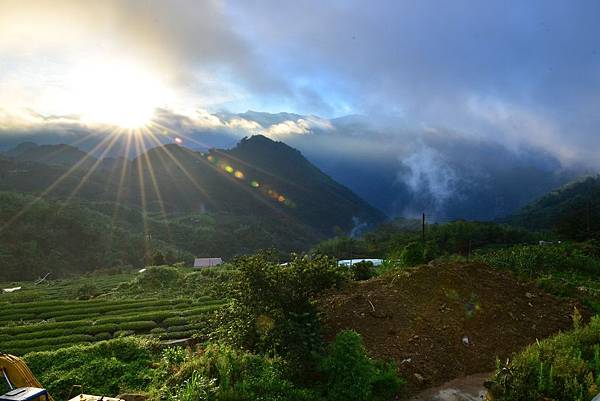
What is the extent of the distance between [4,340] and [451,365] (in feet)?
→ 75.3

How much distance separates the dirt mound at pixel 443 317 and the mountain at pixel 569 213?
3325 cm

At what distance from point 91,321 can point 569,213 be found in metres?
82.2

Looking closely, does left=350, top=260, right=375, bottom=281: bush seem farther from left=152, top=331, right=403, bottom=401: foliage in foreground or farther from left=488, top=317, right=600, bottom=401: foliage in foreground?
left=488, top=317, right=600, bottom=401: foliage in foreground

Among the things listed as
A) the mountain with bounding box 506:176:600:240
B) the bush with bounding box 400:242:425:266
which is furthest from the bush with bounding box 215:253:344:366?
the mountain with bounding box 506:176:600:240

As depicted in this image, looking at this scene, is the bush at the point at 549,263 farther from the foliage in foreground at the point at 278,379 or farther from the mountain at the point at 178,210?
the mountain at the point at 178,210

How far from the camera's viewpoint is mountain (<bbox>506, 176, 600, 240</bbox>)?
44.6 meters

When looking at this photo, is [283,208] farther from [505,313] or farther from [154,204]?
[505,313]

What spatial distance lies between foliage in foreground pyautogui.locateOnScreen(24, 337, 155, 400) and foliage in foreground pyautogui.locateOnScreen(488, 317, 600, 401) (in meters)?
9.81

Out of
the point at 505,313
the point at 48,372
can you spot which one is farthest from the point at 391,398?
the point at 48,372

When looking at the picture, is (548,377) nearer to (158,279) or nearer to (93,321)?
(93,321)

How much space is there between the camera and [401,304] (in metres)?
13.9

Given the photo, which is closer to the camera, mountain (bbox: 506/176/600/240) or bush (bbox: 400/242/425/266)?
bush (bbox: 400/242/425/266)

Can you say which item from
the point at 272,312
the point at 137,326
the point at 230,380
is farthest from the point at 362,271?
the point at 137,326

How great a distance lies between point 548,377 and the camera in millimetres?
8984
